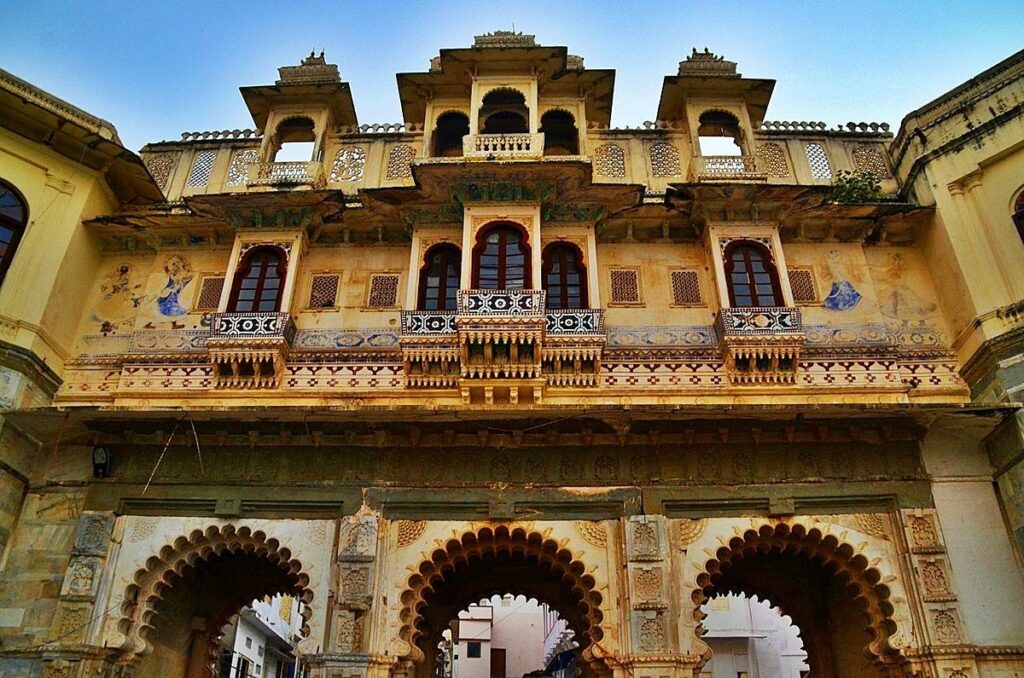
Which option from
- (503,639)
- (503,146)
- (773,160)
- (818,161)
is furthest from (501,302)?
(503,639)

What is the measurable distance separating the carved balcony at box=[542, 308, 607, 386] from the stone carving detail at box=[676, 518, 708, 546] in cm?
228

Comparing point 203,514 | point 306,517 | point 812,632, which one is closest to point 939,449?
point 812,632

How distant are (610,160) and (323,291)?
547 centimetres

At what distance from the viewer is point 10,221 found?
11.0 m

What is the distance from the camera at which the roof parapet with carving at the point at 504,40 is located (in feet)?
42.2

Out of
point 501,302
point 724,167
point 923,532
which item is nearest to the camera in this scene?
point 923,532

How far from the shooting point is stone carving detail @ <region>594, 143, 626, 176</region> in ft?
42.0

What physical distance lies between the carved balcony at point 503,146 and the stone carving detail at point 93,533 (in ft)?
24.2

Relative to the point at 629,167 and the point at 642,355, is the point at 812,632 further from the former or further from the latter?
the point at 629,167

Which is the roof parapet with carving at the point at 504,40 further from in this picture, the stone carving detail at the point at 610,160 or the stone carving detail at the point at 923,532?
the stone carving detail at the point at 923,532

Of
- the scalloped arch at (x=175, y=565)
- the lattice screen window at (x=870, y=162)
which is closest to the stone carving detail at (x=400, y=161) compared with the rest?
the scalloped arch at (x=175, y=565)

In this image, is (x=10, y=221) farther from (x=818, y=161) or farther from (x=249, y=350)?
(x=818, y=161)

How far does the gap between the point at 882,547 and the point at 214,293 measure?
411 inches

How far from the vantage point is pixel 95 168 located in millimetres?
11914
